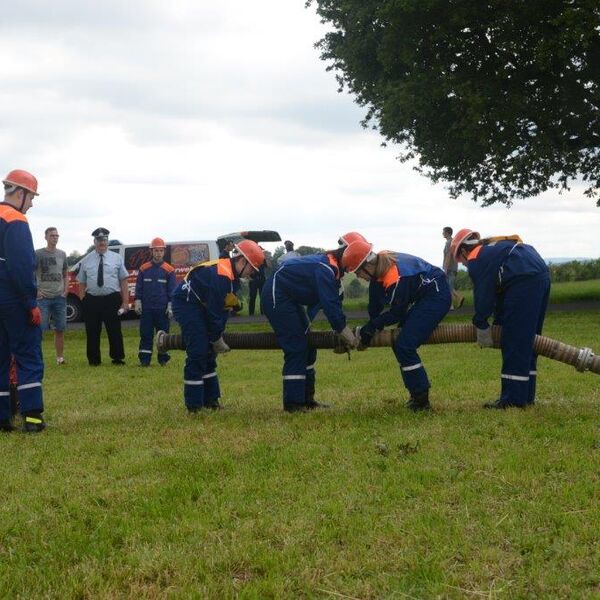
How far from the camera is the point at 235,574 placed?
383 centimetres

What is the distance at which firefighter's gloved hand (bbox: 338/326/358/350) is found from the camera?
7629mm

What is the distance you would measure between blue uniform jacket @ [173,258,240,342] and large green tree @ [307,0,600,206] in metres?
13.3

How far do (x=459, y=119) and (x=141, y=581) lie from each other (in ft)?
62.3

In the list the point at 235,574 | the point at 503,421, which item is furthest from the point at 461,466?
the point at 235,574

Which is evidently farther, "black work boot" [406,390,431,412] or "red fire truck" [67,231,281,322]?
"red fire truck" [67,231,281,322]

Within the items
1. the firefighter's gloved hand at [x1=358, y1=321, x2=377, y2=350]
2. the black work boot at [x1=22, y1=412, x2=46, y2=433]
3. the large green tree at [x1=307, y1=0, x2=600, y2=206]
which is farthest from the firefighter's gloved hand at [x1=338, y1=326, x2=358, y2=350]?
the large green tree at [x1=307, y1=0, x2=600, y2=206]

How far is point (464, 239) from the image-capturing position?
766cm

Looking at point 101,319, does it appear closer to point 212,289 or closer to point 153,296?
point 153,296

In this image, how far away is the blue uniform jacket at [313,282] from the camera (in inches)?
295

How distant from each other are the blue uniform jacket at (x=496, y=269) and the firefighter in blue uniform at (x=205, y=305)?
2.16 m

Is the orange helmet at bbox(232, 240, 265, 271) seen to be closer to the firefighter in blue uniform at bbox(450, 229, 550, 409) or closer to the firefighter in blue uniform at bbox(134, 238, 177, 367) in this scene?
the firefighter in blue uniform at bbox(450, 229, 550, 409)

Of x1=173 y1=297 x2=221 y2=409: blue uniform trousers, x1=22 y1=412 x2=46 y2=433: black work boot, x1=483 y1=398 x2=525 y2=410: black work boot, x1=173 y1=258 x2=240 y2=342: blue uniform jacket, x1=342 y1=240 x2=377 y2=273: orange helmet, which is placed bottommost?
x1=22 y1=412 x2=46 y2=433: black work boot

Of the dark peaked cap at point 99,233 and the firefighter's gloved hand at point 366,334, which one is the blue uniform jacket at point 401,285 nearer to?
the firefighter's gloved hand at point 366,334

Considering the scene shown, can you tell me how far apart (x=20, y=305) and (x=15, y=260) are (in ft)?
1.45
